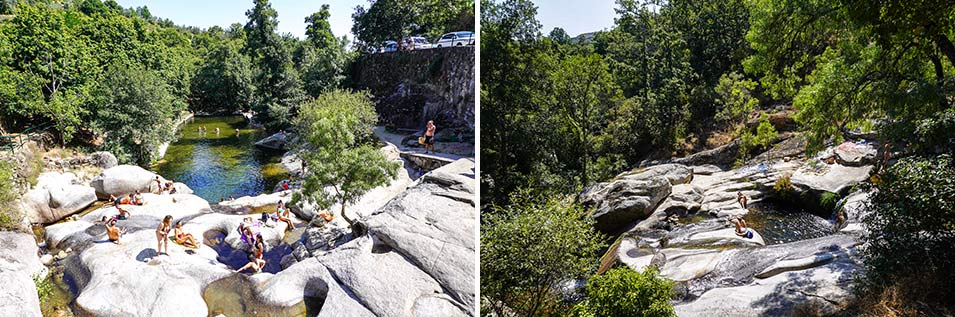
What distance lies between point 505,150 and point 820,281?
6.12 meters

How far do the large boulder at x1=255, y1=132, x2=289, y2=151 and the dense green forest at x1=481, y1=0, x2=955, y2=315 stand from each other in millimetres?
6931

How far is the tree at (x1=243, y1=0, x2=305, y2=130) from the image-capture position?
571 inches

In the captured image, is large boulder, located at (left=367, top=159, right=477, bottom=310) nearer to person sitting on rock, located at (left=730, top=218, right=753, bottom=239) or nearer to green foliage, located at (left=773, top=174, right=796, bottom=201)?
person sitting on rock, located at (left=730, top=218, right=753, bottom=239)

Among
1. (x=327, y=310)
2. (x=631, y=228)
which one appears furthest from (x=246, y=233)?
(x=631, y=228)

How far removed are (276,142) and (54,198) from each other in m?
6.46

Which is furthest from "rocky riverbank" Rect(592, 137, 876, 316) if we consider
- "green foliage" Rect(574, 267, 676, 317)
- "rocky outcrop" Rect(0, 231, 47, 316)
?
"rocky outcrop" Rect(0, 231, 47, 316)

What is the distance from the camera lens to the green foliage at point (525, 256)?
434cm

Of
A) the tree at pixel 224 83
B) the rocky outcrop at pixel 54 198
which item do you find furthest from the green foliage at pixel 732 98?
the rocky outcrop at pixel 54 198

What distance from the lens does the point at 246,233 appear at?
8.05m

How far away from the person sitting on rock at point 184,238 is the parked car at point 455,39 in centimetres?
516

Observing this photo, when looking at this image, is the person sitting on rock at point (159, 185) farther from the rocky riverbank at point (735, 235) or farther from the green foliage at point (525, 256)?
the rocky riverbank at point (735, 235)

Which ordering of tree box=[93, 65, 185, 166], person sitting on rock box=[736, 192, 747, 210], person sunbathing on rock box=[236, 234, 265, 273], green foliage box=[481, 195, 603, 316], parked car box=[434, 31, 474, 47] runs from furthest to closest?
parked car box=[434, 31, 474, 47] → person sitting on rock box=[736, 192, 747, 210] → tree box=[93, 65, 185, 166] → person sunbathing on rock box=[236, 234, 265, 273] → green foliage box=[481, 195, 603, 316]

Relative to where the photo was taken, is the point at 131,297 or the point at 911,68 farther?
the point at 131,297

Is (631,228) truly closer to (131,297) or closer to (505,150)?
(505,150)
